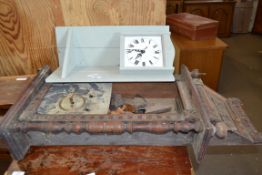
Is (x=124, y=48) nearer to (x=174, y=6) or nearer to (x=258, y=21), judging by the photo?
(x=174, y=6)

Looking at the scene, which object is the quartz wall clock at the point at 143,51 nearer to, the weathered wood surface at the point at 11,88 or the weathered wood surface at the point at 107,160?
the weathered wood surface at the point at 107,160

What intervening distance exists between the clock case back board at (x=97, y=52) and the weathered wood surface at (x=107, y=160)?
282mm

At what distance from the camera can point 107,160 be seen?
744mm

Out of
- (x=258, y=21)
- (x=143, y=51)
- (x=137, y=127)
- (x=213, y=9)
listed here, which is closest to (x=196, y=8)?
(x=213, y=9)

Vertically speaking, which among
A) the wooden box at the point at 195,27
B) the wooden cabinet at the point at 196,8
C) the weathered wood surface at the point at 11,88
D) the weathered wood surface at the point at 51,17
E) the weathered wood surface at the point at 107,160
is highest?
the weathered wood surface at the point at 51,17

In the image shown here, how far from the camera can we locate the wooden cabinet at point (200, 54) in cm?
195

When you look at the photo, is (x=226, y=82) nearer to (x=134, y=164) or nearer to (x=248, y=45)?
(x=248, y=45)

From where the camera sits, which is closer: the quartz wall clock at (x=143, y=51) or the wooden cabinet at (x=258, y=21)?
the quartz wall clock at (x=143, y=51)

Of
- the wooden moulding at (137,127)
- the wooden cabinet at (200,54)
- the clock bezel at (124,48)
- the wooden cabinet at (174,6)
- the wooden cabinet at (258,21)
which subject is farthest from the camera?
the wooden cabinet at (258,21)

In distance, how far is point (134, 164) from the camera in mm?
733

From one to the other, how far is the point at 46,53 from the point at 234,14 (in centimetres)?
396

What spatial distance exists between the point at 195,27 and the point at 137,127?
158 centimetres

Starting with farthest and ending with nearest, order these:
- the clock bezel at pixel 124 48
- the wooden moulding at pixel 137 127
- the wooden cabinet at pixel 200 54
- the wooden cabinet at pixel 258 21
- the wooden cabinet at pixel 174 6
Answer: the wooden cabinet at pixel 258 21
the wooden cabinet at pixel 174 6
the wooden cabinet at pixel 200 54
the clock bezel at pixel 124 48
the wooden moulding at pixel 137 127

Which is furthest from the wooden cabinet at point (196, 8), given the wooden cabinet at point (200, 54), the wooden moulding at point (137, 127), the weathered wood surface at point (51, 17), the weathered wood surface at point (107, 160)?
the weathered wood surface at point (107, 160)
